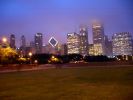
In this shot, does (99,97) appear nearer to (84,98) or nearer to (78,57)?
(84,98)

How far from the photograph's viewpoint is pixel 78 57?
14550 centimetres

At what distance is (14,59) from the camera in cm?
7931

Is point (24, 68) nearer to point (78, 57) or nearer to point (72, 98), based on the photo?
point (72, 98)

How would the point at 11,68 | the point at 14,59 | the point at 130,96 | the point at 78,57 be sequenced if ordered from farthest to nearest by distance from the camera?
1. the point at 78,57
2. the point at 14,59
3. the point at 11,68
4. the point at 130,96

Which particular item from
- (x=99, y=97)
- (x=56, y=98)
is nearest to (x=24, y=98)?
(x=56, y=98)

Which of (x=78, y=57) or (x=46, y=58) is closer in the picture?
(x=46, y=58)

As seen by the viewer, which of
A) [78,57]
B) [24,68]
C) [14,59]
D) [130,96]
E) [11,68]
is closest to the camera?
[130,96]

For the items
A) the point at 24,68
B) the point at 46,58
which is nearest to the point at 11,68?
the point at 24,68

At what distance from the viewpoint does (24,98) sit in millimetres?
12797

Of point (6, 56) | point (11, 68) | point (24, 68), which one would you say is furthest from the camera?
point (6, 56)

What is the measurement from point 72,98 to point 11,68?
36.4 metres

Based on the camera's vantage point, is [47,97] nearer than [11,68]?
Yes

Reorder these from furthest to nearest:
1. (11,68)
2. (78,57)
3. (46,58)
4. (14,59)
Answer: (78,57)
(46,58)
(14,59)
(11,68)

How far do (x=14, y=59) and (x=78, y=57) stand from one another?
70767 mm
